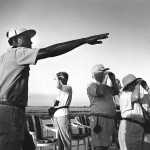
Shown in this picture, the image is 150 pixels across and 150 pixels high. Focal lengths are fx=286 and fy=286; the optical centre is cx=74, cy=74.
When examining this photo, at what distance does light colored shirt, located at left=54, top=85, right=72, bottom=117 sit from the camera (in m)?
5.24

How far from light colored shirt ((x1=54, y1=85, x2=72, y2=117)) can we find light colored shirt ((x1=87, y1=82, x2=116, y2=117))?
951 millimetres

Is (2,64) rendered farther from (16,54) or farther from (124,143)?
(124,143)

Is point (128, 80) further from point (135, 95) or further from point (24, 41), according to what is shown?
point (24, 41)

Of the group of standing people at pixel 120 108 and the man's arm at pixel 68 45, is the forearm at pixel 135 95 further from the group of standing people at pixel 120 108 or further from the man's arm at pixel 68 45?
the man's arm at pixel 68 45

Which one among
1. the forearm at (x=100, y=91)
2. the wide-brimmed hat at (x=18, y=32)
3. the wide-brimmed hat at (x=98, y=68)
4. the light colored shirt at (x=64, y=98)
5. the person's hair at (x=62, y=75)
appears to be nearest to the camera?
the wide-brimmed hat at (x=18, y=32)

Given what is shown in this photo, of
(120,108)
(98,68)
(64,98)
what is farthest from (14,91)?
(64,98)

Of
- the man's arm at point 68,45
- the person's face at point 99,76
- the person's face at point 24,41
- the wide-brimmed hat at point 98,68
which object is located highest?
the person's face at point 24,41

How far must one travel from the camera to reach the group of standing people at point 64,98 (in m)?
2.37

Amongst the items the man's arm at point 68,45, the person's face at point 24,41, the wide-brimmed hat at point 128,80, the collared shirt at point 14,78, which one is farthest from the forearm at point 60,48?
the wide-brimmed hat at point 128,80

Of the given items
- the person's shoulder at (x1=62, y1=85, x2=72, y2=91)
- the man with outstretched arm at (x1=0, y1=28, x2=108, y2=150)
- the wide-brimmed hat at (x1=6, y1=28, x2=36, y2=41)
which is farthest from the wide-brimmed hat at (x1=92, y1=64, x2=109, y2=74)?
the man with outstretched arm at (x1=0, y1=28, x2=108, y2=150)

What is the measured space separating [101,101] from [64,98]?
115 centimetres

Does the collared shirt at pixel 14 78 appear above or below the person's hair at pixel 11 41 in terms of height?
below

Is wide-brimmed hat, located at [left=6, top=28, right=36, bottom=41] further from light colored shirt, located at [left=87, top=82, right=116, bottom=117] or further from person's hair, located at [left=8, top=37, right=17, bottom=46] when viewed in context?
light colored shirt, located at [left=87, top=82, right=116, bottom=117]

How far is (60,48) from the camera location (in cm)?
221
